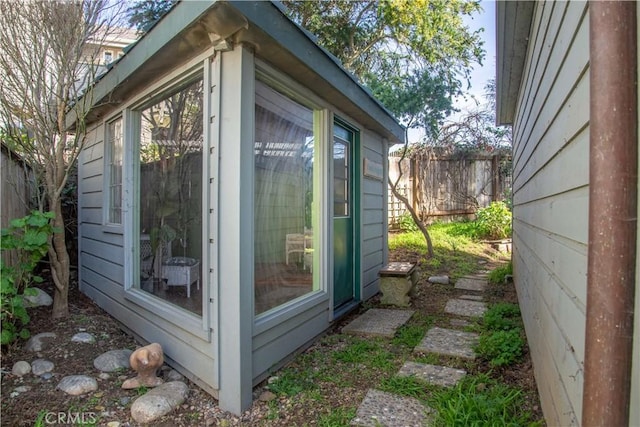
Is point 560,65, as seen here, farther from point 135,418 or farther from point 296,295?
point 135,418

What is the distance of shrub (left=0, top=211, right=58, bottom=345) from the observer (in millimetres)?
2500

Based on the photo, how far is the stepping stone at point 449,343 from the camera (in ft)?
9.26

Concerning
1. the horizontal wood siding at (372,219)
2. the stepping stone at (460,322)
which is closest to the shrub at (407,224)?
the horizontal wood siding at (372,219)

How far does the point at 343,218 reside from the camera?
3900 millimetres

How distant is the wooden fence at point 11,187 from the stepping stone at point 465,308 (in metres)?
4.27

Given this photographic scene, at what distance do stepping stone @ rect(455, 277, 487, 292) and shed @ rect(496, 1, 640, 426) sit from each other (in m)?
2.82

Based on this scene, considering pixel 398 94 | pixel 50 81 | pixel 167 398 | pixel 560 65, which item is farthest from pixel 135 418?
pixel 398 94

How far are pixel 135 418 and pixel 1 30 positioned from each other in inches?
124

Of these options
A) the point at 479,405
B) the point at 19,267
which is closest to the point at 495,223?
the point at 479,405

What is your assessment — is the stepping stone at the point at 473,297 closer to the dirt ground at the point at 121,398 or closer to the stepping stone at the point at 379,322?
the stepping stone at the point at 379,322

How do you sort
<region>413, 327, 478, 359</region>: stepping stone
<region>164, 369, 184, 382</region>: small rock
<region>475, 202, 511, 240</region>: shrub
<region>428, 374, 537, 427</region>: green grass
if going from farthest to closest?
<region>475, 202, 511, 240</region>: shrub
<region>413, 327, 478, 359</region>: stepping stone
<region>164, 369, 184, 382</region>: small rock
<region>428, 374, 537, 427</region>: green grass

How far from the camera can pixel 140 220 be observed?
3219 millimetres

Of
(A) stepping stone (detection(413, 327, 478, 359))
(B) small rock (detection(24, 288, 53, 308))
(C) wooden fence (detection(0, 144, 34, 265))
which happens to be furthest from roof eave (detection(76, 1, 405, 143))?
(A) stepping stone (detection(413, 327, 478, 359))

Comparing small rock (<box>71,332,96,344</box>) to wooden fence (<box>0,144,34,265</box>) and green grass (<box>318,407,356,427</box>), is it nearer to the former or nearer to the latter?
wooden fence (<box>0,144,34,265</box>)
